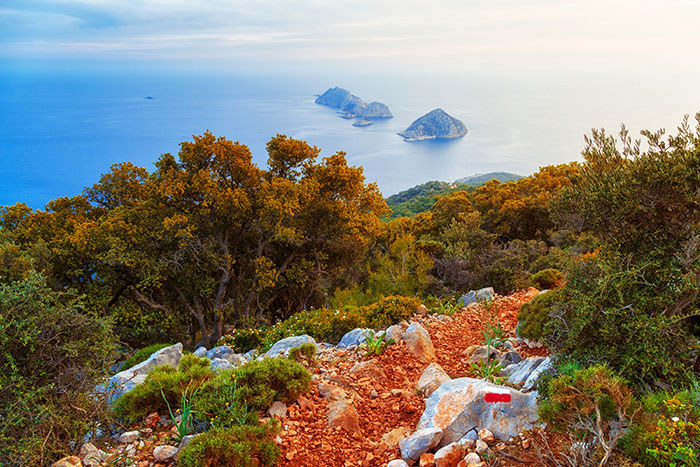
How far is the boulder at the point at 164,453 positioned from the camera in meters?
4.12

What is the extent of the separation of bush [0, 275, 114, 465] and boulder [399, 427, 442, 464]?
10.7ft

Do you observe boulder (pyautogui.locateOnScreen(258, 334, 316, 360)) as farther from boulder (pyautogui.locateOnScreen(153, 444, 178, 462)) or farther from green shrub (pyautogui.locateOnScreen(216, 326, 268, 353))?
boulder (pyautogui.locateOnScreen(153, 444, 178, 462))

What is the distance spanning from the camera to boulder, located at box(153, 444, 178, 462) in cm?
412

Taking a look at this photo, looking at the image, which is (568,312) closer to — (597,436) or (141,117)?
(597,436)

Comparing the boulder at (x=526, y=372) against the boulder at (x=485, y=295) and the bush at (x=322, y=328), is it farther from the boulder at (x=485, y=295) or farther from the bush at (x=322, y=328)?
the boulder at (x=485, y=295)

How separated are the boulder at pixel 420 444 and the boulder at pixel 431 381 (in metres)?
1.40


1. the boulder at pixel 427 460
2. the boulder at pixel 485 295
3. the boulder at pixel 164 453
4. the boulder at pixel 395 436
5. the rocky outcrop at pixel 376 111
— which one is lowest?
the boulder at pixel 485 295

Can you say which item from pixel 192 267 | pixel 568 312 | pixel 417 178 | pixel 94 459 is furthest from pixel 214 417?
pixel 417 178

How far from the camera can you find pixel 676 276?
4477 mm

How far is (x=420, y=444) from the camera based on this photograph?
4117 millimetres

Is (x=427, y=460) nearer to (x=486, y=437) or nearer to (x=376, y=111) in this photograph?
(x=486, y=437)

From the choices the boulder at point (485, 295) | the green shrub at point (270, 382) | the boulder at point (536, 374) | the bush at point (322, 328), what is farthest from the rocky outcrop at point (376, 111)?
the green shrub at point (270, 382)

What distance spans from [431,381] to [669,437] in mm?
3167

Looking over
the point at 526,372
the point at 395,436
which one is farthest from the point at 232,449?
the point at 526,372
